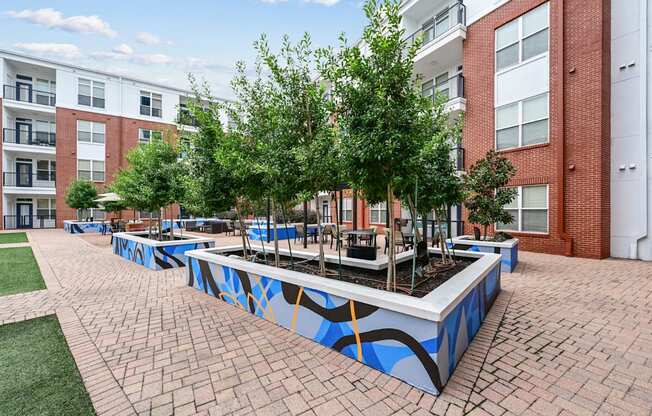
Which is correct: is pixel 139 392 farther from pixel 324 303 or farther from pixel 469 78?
pixel 469 78

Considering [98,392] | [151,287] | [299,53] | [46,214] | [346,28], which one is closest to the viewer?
[98,392]

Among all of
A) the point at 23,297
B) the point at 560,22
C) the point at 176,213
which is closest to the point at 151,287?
the point at 23,297

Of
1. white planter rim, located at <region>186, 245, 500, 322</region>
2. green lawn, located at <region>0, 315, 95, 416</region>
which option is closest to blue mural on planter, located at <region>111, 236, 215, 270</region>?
green lawn, located at <region>0, 315, 95, 416</region>

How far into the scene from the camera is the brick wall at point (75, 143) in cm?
2394

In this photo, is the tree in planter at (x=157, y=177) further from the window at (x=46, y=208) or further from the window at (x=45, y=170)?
the window at (x=46, y=208)

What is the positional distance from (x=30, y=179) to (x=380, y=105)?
1236 inches

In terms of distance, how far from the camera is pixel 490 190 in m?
8.72

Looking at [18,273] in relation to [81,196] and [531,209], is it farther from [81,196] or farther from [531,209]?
[531,209]

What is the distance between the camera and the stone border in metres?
2.61

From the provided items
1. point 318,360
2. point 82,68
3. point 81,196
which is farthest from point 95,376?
point 82,68

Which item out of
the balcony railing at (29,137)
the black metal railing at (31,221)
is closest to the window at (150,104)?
the balcony railing at (29,137)

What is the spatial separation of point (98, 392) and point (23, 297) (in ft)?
15.8

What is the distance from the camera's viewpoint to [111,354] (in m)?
3.58

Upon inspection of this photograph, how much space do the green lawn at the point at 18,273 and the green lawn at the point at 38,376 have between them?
2.99 m
